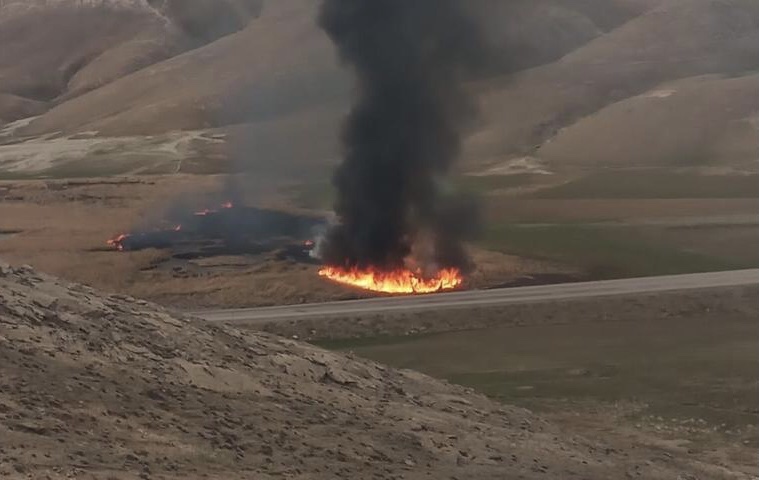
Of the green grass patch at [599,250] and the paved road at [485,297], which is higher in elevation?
the green grass patch at [599,250]

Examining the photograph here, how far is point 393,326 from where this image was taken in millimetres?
61031

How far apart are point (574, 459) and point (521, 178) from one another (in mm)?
128200

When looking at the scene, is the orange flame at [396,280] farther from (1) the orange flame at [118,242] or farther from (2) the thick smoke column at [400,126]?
(1) the orange flame at [118,242]

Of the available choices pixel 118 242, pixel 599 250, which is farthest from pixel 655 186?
pixel 118 242

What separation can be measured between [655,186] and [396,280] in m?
75.4

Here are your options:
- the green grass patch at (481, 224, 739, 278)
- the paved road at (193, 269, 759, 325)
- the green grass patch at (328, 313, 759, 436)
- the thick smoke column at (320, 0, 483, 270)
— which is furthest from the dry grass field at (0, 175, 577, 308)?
Answer: the green grass patch at (328, 313, 759, 436)

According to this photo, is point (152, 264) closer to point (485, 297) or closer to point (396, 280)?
point (396, 280)

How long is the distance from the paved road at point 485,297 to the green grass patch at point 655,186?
59.8 m

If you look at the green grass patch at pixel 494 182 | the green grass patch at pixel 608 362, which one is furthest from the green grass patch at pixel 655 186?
the green grass patch at pixel 608 362

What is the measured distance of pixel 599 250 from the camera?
287 feet

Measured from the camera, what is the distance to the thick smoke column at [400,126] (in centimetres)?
8181

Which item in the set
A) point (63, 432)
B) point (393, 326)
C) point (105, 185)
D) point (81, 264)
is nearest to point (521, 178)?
point (105, 185)

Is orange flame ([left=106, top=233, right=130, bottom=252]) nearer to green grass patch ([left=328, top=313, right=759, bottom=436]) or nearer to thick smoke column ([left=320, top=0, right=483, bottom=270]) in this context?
thick smoke column ([left=320, top=0, right=483, bottom=270])

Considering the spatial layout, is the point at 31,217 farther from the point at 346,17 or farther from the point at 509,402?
the point at 509,402
